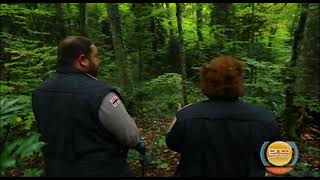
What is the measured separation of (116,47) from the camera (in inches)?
402

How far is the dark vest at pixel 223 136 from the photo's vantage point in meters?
2.83

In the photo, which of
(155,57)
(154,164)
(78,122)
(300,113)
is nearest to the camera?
(78,122)

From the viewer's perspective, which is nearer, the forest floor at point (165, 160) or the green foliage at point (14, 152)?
the green foliage at point (14, 152)

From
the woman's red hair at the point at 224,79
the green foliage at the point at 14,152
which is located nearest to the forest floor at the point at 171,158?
the woman's red hair at the point at 224,79

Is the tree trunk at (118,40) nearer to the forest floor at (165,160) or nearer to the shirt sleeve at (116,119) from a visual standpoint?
the forest floor at (165,160)

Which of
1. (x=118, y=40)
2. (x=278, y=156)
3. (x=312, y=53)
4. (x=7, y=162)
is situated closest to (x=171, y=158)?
(x=312, y=53)

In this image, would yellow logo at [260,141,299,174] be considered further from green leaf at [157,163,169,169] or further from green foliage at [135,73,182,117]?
green foliage at [135,73,182,117]

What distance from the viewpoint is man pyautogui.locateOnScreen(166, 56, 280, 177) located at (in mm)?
2832

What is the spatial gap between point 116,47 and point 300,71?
5016 mm

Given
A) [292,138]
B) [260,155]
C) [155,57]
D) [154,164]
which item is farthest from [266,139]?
[155,57]

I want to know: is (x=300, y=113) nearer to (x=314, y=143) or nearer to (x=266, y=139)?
(x=314, y=143)

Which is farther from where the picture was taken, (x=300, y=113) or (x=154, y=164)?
(x=300, y=113)

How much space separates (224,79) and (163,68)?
13938 millimetres

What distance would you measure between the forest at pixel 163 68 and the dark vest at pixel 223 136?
112cm
